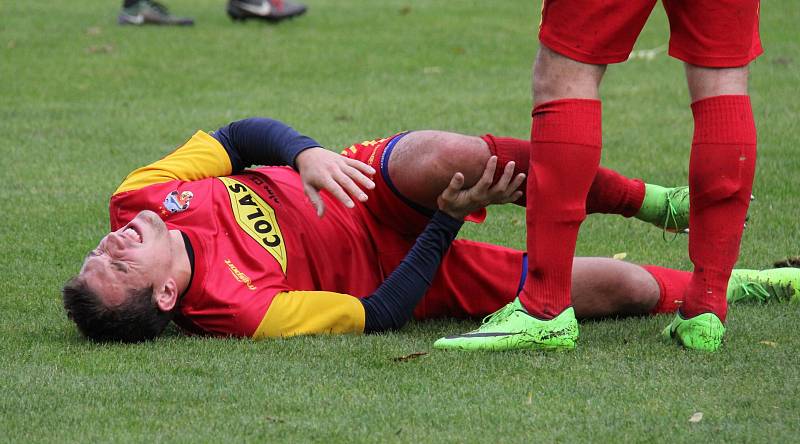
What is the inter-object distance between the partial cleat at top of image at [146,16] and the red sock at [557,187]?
8.54 metres

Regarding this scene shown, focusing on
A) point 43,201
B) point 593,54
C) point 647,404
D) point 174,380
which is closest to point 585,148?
point 593,54

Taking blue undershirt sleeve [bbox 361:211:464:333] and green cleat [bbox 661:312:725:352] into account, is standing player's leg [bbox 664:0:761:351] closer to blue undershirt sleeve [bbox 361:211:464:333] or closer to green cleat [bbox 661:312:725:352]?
green cleat [bbox 661:312:725:352]

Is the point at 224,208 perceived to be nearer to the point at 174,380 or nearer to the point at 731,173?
the point at 174,380

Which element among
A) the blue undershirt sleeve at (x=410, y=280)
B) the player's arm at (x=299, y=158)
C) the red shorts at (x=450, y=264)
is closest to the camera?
the player's arm at (x=299, y=158)

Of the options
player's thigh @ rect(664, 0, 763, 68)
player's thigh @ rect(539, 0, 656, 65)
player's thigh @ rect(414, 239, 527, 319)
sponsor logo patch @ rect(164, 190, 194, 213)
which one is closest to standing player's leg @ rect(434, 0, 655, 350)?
player's thigh @ rect(539, 0, 656, 65)

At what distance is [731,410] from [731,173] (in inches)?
30.2

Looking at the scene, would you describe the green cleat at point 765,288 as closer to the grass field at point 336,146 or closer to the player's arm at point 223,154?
the grass field at point 336,146

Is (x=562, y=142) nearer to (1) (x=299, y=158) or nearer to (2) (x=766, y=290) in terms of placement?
(1) (x=299, y=158)

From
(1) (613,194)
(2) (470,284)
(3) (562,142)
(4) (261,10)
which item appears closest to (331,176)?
(3) (562,142)

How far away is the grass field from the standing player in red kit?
14 cm

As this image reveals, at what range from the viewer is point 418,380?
3555 mm

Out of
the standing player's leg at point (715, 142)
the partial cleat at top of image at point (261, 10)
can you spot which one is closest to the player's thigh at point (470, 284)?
the standing player's leg at point (715, 142)

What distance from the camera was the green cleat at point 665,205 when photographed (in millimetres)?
4230

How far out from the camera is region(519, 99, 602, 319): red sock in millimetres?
3656
